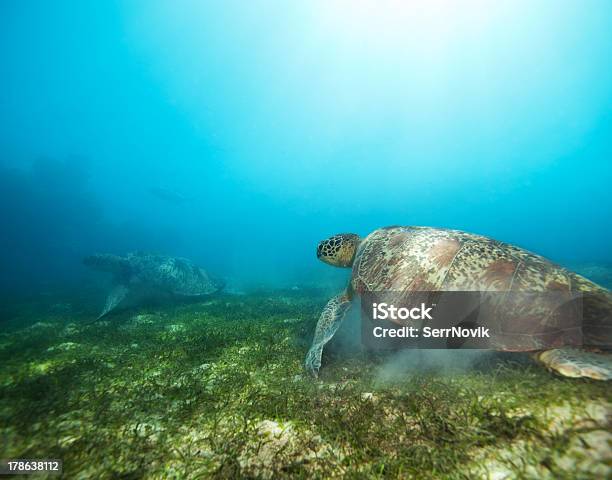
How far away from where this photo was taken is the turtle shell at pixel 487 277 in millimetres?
2645

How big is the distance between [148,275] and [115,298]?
1.97 m

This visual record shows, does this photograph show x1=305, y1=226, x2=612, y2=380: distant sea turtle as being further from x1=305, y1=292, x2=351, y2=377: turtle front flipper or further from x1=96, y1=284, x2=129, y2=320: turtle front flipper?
x1=96, y1=284, x2=129, y2=320: turtle front flipper

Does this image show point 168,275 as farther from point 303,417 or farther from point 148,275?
point 303,417

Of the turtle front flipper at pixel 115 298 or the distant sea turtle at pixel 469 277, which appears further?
the turtle front flipper at pixel 115 298

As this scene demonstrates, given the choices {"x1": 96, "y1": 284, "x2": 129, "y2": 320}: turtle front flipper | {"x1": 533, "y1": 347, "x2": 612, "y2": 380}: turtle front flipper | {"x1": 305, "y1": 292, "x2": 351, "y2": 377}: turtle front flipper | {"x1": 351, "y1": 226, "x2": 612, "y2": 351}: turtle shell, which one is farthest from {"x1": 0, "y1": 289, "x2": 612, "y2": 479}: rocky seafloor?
{"x1": 96, "y1": 284, "x2": 129, "y2": 320}: turtle front flipper

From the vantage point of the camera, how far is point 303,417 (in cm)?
228

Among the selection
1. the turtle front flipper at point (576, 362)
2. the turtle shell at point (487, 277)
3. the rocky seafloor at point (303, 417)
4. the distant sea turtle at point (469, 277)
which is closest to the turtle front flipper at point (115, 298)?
the rocky seafloor at point (303, 417)

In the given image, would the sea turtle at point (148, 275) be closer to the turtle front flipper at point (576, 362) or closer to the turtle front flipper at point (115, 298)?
the turtle front flipper at point (115, 298)

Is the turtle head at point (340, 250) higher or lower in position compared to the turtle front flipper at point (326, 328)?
higher

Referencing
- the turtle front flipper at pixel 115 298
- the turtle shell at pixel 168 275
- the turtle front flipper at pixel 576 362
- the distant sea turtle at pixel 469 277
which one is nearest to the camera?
the turtle front flipper at pixel 576 362

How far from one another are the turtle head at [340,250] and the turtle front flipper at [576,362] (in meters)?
3.79

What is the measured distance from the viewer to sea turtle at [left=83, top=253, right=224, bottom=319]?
10.4 m

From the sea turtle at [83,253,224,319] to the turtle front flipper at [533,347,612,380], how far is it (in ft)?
39.9

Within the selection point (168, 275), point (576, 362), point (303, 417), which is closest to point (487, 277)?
point (576, 362)
